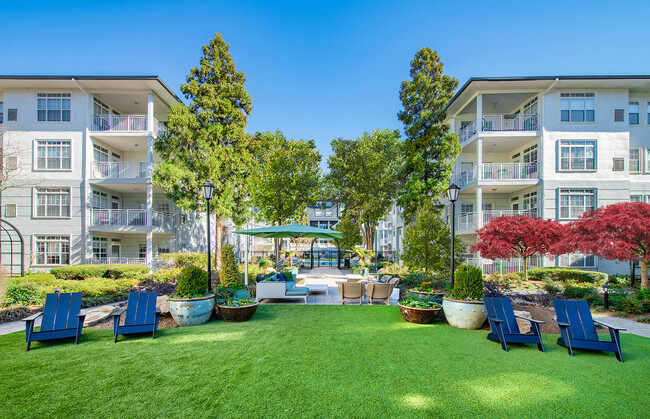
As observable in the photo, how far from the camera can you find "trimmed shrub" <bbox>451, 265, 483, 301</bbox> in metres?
7.07

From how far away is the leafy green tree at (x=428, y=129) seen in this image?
17.0 meters

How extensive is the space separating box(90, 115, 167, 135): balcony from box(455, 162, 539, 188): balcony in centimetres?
1975

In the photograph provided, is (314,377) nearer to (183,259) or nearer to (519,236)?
(519,236)

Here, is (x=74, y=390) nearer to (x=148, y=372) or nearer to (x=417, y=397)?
(x=148, y=372)

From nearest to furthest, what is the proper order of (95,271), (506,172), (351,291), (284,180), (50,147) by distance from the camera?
(351,291), (95,271), (50,147), (506,172), (284,180)

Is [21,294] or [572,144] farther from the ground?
[572,144]

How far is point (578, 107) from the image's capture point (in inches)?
722

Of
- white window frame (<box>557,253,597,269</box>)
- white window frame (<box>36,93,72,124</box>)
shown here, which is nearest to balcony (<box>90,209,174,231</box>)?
white window frame (<box>36,93,72,124</box>)

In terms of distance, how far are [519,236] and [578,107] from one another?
9.88 m

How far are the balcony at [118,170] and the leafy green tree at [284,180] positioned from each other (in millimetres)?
7019

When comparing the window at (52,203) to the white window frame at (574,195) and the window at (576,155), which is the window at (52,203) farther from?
the window at (576,155)

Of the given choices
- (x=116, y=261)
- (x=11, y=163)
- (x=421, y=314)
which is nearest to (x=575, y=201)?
(x=421, y=314)

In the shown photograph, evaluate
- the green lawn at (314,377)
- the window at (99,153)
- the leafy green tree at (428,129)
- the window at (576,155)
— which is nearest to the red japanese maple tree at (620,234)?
the leafy green tree at (428,129)

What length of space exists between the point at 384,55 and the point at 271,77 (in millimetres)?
6477
